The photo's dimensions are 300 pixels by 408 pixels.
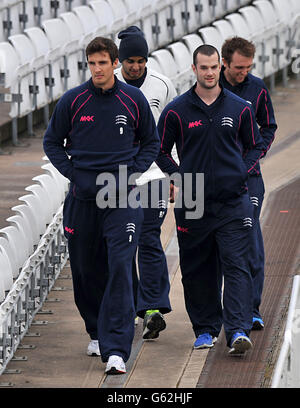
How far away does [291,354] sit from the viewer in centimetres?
479

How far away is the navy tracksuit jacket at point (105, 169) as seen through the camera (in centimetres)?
601

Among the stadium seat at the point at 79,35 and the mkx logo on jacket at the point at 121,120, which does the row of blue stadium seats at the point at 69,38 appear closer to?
the stadium seat at the point at 79,35

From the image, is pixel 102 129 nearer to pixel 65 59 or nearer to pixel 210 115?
pixel 210 115

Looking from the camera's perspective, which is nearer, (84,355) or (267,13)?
(84,355)

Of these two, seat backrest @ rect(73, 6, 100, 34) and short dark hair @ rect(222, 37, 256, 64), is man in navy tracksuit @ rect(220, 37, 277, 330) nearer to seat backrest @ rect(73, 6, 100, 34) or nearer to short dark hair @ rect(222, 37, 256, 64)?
short dark hair @ rect(222, 37, 256, 64)

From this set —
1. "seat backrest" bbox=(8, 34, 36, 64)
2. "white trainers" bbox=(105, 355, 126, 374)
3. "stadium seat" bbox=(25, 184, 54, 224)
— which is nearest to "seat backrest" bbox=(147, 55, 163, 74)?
"seat backrest" bbox=(8, 34, 36, 64)

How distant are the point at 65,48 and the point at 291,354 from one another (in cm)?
816

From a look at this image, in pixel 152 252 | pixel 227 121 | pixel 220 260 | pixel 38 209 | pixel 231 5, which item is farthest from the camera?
pixel 231 5

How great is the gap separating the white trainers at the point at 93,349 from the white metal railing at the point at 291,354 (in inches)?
57.3

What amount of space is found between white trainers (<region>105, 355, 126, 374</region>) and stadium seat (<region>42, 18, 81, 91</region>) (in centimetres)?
682

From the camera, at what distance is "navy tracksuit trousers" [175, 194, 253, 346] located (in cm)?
628

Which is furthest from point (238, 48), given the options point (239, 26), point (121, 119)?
point (239, 26)

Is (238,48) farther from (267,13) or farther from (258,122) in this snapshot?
(267,13)
